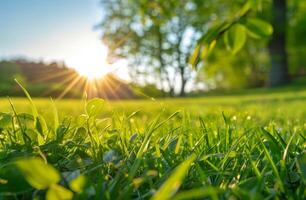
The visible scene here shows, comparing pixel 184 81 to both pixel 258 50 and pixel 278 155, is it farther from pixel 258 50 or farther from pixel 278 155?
pixel 278 155

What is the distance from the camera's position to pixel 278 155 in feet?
4.00

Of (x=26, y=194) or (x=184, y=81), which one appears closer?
(x=26, y=194)

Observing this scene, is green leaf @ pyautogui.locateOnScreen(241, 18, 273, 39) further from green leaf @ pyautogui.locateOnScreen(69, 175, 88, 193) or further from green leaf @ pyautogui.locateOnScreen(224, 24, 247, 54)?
green leaf @ pyautogui.locateOnScreen(69, 175, 88, 193)

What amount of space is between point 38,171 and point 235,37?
3.58 ft

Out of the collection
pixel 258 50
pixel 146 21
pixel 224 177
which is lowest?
pixel 224 177

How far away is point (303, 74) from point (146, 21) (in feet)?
170

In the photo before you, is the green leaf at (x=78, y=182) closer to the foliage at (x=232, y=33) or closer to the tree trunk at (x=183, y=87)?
the foliage at (x=232, y=33)

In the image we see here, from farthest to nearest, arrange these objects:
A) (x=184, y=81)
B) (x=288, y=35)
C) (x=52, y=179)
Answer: (x=184, y=81) < (x=288, y=35) < (x=52, y=179)

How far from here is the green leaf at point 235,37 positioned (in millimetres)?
1530

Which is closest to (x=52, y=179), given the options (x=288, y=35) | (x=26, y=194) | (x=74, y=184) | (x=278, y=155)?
(x=74, y=184)

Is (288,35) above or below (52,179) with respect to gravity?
above

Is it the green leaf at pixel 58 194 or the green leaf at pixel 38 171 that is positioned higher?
the green leaf at pixel 38 171

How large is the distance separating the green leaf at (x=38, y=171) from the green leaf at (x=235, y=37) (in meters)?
1.07

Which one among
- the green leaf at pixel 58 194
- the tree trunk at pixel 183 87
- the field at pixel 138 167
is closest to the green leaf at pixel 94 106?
the field at pixel 138 167
